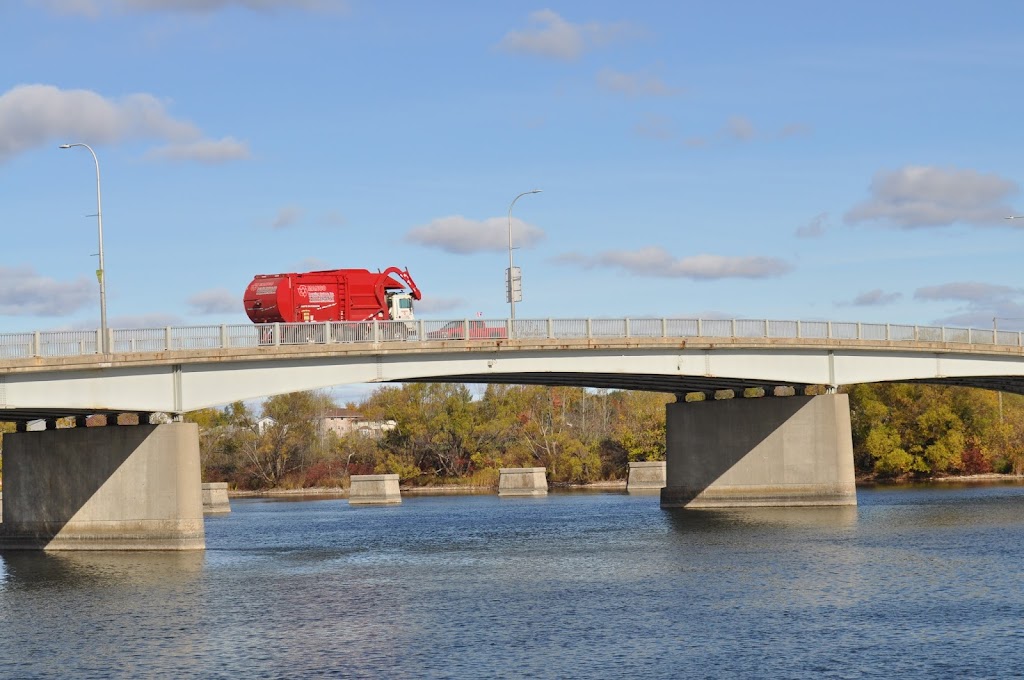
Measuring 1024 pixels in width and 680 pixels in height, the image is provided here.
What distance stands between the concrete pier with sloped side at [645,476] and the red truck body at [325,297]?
159 ft

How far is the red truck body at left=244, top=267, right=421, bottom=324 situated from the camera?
229ft

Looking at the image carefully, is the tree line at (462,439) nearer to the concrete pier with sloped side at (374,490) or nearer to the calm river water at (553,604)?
the concrete pier with sloped side at (374,490)

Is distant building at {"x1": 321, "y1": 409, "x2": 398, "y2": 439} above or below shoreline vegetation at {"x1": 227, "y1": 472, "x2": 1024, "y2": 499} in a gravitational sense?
above

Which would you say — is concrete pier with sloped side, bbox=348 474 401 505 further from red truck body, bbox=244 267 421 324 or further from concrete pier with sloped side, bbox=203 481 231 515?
red truck body, bbox=244 267 421 324

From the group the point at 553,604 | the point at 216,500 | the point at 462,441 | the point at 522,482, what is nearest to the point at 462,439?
the point at 462,441

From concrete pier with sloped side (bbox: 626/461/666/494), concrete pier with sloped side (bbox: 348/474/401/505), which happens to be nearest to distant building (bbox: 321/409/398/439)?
concrete pier with sloped side (bbox: 348/474/401/505)

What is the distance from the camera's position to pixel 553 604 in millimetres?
40938

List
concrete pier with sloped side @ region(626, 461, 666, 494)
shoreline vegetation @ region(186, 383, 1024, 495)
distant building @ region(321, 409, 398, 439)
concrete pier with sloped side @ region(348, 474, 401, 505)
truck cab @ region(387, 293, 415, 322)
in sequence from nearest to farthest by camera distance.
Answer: truck cab @ region(387, 293, 415, 322), concrete pier with sloped side @ region(348, 474, 401, 505), concrete pier with sloped side @ region(626, 461, 666, 494), shoreline vegetation @ region(186, 383, 1024, 495), distant building @ region(321, 409, 398, 439)

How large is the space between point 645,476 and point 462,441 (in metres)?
25.2

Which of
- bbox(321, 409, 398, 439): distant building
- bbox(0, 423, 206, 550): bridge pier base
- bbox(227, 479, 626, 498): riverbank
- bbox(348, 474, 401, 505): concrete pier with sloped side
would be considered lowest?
bbox(227, 479, 626, 498): riverbank

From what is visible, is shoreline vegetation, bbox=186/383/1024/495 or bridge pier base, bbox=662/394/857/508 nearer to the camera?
bridge pier base, bbox=662/394/857/508

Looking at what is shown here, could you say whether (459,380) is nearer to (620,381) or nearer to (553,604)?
(620,381)

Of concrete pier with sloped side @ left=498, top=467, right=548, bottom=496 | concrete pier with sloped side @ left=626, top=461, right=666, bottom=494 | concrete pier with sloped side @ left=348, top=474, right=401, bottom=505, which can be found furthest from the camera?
concrete pier with sloped side @ left=626, top=461, right=666, bottom=494

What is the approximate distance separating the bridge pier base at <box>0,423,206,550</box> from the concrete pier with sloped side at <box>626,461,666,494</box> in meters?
64.5
